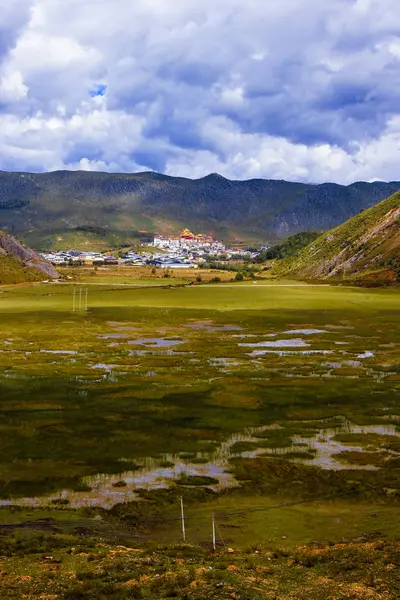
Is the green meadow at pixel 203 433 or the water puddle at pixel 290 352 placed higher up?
the water puddle at pixel 290 352

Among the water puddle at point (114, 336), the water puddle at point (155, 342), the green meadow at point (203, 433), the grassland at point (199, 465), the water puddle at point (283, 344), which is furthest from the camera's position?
the water puddle at point (114, 336)

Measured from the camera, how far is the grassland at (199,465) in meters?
22.0

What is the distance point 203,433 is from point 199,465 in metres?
5.94

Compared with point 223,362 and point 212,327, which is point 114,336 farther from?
point 223,362

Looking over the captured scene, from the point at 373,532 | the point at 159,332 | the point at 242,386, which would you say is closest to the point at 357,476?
the point at 373,532

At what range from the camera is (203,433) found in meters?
41.4

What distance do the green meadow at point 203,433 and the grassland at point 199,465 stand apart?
13cm

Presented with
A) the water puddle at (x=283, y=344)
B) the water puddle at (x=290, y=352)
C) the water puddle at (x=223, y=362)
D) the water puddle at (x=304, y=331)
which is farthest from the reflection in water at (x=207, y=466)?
the water puddle at (x=304, y=331)

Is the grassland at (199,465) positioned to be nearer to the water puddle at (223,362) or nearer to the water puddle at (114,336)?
the water puddle at (223,362)

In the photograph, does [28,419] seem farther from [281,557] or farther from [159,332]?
[159,332]

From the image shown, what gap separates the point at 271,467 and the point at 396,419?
13737mm

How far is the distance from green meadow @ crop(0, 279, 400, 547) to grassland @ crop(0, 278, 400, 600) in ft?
0.43

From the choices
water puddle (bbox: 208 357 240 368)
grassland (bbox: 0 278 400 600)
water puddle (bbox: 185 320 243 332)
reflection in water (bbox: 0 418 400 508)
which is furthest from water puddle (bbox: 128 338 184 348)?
reflection in water (bbox: 0 418 400 508)

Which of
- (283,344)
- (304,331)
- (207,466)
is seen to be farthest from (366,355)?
(207,466)
